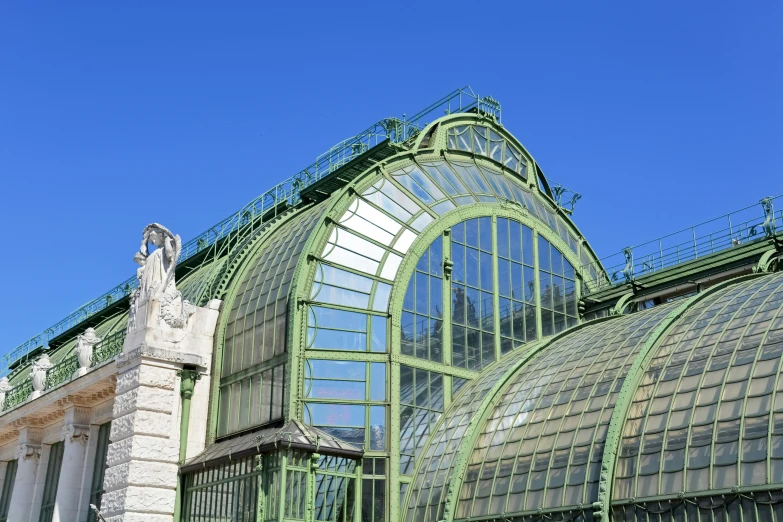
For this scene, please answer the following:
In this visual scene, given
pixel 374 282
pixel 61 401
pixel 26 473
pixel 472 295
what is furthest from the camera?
pixel 26 473

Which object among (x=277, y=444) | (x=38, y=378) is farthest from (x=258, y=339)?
(x=38, y=378)

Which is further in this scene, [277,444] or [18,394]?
[18,394]

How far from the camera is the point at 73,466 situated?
119ft

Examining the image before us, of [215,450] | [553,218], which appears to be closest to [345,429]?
[215,450]

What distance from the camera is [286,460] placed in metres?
27.0

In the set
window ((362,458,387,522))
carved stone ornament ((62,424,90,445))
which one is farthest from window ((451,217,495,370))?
carved stone ornament ((62,424,90,445))

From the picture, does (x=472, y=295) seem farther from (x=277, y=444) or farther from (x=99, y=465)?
(x=99, y=465)

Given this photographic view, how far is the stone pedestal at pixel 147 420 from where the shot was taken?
29.5 metres

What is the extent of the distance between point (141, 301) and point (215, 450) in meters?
6.00

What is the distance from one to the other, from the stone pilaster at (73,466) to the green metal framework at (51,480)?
10.5ft

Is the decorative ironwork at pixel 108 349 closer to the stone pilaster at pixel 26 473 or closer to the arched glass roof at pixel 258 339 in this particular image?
the arched glass roof at pixel 258 339

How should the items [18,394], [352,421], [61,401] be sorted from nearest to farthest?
[352,421]
[61,401]
[18,394]

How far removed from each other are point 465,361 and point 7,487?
25386mm

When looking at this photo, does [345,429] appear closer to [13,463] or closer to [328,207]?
[328,207]
